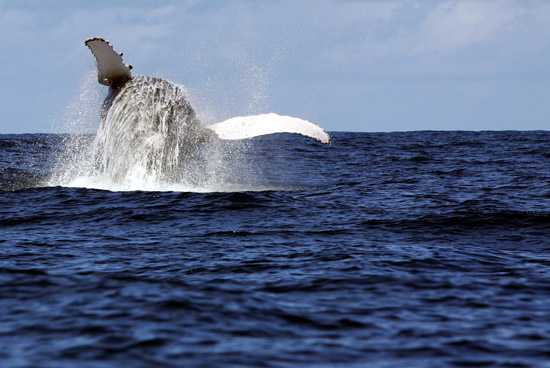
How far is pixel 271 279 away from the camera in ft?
28.3

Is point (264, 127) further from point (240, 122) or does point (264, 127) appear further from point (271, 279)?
point (271, 279)

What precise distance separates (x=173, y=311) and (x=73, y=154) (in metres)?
13.2

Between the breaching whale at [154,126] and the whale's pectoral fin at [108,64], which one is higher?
the whale's pectoral fin at [108,64]

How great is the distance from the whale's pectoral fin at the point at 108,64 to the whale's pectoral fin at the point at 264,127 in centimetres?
200

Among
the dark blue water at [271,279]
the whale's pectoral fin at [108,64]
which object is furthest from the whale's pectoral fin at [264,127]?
the whale's pectoral fin at [108,64]

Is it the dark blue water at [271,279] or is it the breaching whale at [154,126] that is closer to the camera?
the dark blue water at [271,279]

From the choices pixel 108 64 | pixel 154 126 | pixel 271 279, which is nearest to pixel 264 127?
pixel 154 126

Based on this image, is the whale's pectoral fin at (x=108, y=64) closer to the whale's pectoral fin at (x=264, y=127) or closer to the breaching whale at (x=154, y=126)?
the breaching whale at (x=154, y=126)

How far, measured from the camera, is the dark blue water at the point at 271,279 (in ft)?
20.2

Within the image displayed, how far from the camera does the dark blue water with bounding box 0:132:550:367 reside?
20.2 feet

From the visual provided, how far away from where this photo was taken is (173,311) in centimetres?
723

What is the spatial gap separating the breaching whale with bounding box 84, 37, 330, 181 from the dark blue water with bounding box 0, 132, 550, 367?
1.09 meters

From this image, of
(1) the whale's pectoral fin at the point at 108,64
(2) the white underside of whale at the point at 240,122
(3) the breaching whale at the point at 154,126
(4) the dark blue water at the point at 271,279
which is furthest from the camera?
(3) the breaching whale at the point at 154,126

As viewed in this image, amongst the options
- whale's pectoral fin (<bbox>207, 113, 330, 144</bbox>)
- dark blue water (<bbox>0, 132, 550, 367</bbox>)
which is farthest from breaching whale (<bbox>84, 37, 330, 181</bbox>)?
dark blue water (<bbox>0, 132, 550, 367</bbox>)
